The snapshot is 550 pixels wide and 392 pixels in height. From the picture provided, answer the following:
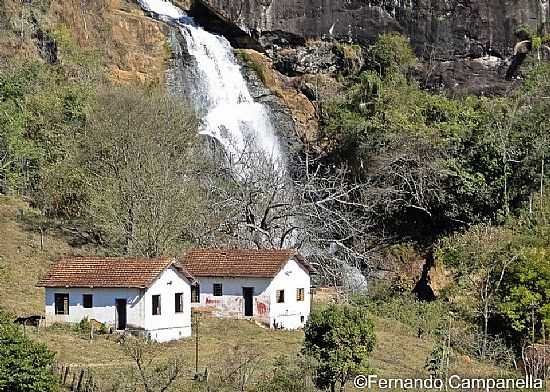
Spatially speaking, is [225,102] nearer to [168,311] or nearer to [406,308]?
[406,308]

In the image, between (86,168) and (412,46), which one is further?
(412,46)

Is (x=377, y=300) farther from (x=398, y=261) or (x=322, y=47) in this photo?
(x=322, y=47)

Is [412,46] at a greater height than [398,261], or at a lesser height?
greater

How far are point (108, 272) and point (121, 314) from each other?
4.79ft

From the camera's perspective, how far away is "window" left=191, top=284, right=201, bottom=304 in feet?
126

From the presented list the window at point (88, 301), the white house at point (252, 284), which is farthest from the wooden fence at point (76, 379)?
the white house at point (252, 284)

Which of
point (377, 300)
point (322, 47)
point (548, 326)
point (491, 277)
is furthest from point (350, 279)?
point (322, 47)

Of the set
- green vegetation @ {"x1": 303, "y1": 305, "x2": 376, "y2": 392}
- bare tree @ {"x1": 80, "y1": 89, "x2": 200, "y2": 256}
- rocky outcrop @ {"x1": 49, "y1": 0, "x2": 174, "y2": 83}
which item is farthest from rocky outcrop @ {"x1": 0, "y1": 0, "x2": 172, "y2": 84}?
green vegetation @ {"x1": 303, "y1": 305, "x2": 376, "y2": 392}

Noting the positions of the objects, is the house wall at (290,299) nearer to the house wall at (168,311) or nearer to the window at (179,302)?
the house wall at (168,311)

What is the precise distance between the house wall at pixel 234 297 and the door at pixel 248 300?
0.10 metres

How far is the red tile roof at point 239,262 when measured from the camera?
1474 inches

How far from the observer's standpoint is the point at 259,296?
123 feet

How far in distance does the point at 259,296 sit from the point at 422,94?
22832mm

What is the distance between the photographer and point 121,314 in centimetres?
3366
